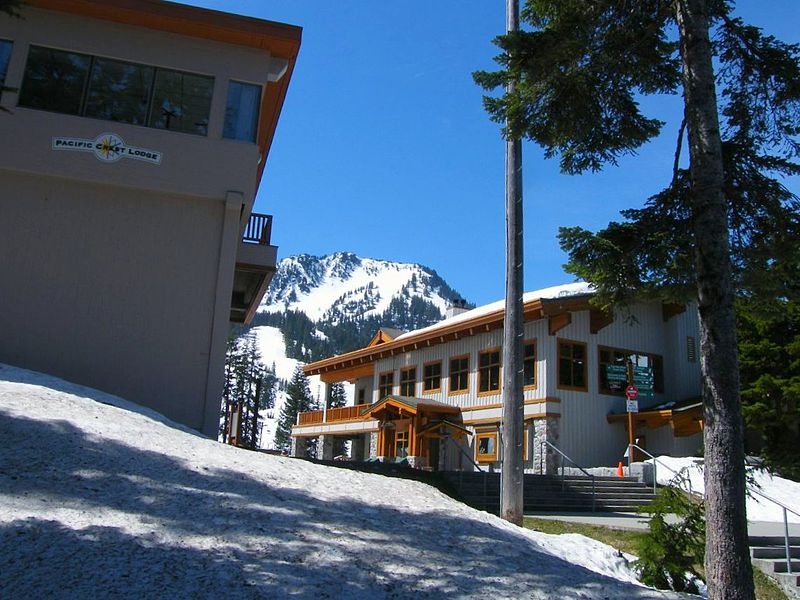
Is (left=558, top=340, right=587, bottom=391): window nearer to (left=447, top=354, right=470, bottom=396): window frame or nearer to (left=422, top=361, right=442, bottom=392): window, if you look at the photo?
(left=447, top=354, right=470, bottom=396): window frame

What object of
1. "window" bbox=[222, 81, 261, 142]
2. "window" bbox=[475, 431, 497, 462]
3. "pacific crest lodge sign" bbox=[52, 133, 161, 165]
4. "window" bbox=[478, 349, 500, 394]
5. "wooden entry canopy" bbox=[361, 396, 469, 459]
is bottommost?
"window" bbox=[475, 431, 497, 462]

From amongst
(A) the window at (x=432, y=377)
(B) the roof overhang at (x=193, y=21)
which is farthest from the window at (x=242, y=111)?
(A) the window at (x=432, y=377)

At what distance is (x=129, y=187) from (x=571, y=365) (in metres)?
15.1

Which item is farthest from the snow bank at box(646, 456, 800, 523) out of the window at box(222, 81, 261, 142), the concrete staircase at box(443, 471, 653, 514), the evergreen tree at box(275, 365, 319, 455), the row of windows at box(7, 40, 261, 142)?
the evergreen tree at box(275, 365, 319, 455)

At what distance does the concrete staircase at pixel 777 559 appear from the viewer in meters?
9.67

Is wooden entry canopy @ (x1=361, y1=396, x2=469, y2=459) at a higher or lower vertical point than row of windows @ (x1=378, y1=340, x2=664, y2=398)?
lower

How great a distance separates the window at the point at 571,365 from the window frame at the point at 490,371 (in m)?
2.28

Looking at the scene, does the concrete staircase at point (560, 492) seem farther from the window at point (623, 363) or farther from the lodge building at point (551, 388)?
the window at point (623, 363)

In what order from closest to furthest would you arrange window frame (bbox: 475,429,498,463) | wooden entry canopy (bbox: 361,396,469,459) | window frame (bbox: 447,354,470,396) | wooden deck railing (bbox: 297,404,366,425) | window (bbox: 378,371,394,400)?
window frame (bbox: 475,429,498,463)
wooden entry canopy (bbox: 361,396,469,459)
window frame (bbox: 447,354,470,396)
window (bbox: 378,371,394,400)
wooden deck railing (bbox: 297,404,366,425)

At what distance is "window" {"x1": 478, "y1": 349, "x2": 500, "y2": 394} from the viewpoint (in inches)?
958

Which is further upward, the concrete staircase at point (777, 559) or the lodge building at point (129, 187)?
the lodge building at point (129, 187)

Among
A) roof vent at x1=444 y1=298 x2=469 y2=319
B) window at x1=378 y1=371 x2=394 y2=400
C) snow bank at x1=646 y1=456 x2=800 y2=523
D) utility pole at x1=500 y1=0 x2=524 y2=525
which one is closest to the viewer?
utility pole at x1=500 y1=0 x2=524 y2=525

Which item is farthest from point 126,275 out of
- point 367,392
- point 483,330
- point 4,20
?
point 367,392

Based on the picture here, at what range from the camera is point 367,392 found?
35.3m
